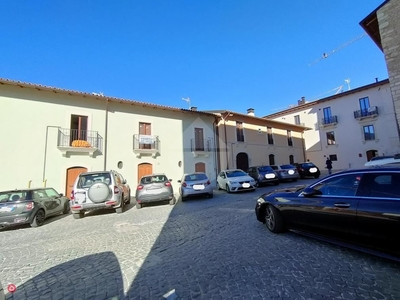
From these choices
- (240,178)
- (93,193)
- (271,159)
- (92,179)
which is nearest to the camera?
(93,193)

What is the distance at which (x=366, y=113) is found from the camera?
78.0 ft

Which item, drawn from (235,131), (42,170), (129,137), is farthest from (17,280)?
(235,131)

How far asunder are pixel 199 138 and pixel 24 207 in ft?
41.5

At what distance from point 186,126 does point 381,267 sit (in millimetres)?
15314

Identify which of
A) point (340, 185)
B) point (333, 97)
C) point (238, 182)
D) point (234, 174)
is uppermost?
point (333, 97)

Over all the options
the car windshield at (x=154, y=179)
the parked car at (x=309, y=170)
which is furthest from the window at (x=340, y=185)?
the parked car at (x=309, y=170)

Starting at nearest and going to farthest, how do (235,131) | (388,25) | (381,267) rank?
(381,267)
(388,25)
(235,131)

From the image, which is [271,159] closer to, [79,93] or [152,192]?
[152,192]

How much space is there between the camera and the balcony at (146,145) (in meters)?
14.6

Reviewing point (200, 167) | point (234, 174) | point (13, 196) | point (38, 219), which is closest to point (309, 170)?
point (234, 174)

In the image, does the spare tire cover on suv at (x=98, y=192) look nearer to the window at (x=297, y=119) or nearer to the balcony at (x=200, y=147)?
the balcony at (x=200, y=147)

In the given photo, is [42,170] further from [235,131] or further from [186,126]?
[235,131]

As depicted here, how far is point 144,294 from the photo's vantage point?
251 cm

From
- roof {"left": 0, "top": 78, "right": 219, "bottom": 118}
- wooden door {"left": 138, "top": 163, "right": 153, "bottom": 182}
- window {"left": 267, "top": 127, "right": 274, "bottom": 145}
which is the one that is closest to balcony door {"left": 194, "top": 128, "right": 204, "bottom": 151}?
roof {"left": 0, "top": 78, "right": 219, "bottom": 118}
